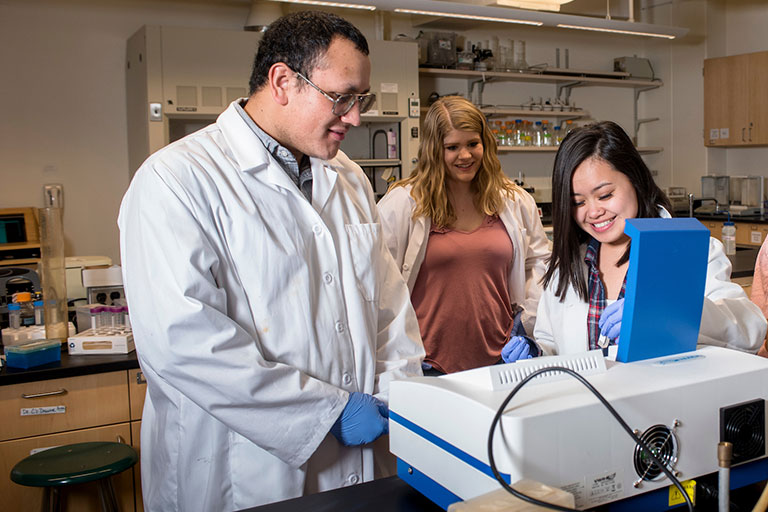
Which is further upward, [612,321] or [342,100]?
[342,100]

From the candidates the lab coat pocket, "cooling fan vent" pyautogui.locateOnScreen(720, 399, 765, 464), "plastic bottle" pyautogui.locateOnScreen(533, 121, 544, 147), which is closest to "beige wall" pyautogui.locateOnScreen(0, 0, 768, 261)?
"plastic bottle" pyautogui.locateOnScreen(533, 121, 544, 147)

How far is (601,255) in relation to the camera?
1678 millimetres

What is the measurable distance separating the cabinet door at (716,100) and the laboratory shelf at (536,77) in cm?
45

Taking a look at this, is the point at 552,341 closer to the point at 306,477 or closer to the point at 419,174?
the point at 306,477

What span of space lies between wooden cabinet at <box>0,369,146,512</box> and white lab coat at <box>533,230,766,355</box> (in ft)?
4.56

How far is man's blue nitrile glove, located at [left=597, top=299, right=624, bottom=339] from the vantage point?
131 centimetres

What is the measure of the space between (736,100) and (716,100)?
8.2 inches

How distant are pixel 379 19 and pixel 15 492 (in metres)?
4.41

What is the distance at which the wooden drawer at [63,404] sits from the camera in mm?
2174

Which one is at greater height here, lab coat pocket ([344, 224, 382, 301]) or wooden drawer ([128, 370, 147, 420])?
lab coat pocket ([344, 224, 382, 301])

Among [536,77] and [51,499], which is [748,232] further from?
[51,499]

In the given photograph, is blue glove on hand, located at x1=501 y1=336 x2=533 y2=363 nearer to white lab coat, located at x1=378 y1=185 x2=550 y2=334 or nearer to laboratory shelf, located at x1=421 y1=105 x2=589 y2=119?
white lab coat, located at x1=378 y1=185 x2=550 y2=334

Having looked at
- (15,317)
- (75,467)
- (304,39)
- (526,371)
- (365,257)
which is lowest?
(75,467)

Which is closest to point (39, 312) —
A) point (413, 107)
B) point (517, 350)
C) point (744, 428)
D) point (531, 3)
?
point (517, 350)
